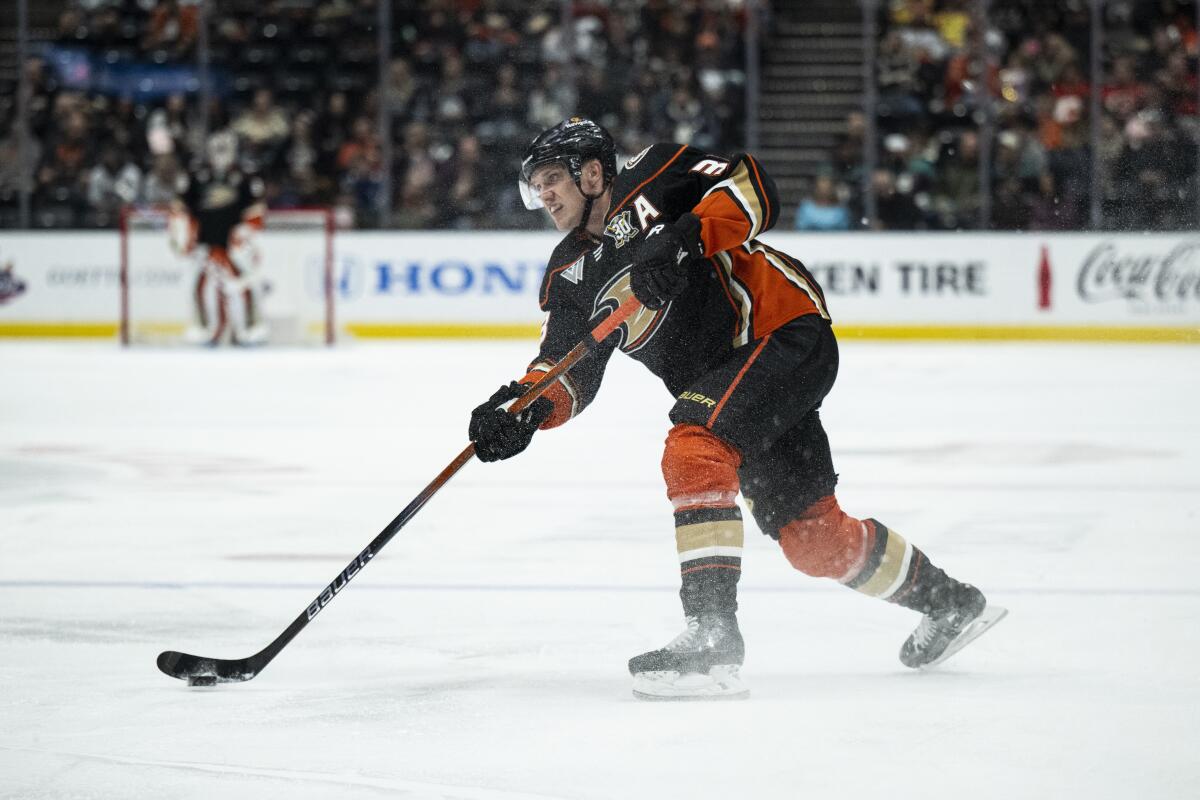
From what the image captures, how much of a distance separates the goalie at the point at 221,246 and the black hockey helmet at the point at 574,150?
8891mm

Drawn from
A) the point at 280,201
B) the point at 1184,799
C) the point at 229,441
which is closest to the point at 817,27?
the point at 280,201

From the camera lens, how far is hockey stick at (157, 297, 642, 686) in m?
2.93

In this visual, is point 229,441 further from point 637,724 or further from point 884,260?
point 884,260

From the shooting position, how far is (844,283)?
11.6 m

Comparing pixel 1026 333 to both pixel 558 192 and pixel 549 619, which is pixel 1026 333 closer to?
pixel 549 619

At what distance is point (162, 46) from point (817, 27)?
15.7 feet

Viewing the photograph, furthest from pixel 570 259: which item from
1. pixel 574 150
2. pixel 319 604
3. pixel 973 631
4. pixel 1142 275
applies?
pixel 1142 275

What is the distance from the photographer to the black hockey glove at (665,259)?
278 centimetres

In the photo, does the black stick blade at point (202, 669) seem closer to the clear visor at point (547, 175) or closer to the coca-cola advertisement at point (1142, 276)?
the clear visor at point (547, 175)

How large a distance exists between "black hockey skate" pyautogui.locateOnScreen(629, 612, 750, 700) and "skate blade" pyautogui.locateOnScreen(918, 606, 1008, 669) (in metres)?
0.40

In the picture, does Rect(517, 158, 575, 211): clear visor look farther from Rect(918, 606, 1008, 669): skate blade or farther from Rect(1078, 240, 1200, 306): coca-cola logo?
Rect(1078, 240, 1200, 306): coca-cola logo

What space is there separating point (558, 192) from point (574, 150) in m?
0.09

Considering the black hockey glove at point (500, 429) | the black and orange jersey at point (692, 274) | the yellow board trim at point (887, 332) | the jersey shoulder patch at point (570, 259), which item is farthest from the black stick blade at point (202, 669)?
the yellow board trim at point (887, 332)

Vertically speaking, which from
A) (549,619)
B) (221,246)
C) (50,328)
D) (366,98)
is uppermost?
(366,98)
